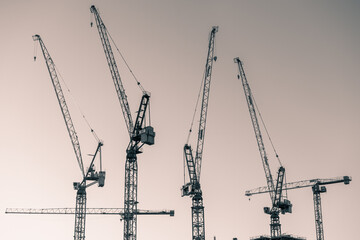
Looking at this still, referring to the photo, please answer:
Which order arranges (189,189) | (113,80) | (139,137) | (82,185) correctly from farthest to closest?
1. (82,185)
2. (189,189)
3. (113,80)
4. (139,137)

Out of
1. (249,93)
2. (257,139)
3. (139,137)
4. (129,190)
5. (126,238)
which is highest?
(249,93)

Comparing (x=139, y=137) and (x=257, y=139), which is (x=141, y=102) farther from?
(x=257, y=139)

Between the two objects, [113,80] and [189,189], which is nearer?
[113,80]

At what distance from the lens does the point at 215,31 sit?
173 metres

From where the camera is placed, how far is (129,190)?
13188cm

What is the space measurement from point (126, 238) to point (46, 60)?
195 feet

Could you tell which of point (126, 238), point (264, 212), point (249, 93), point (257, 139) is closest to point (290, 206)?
point (264, 212)

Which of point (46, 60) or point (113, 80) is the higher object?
point (46, 60)

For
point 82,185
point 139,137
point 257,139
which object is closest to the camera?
point 139,137

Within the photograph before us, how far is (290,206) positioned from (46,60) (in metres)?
86.7

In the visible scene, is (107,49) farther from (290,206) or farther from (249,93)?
(290,206)

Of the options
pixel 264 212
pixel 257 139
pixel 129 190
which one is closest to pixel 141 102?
pixel 129 190

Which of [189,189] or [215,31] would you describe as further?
[215,31]

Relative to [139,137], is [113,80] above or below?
above
